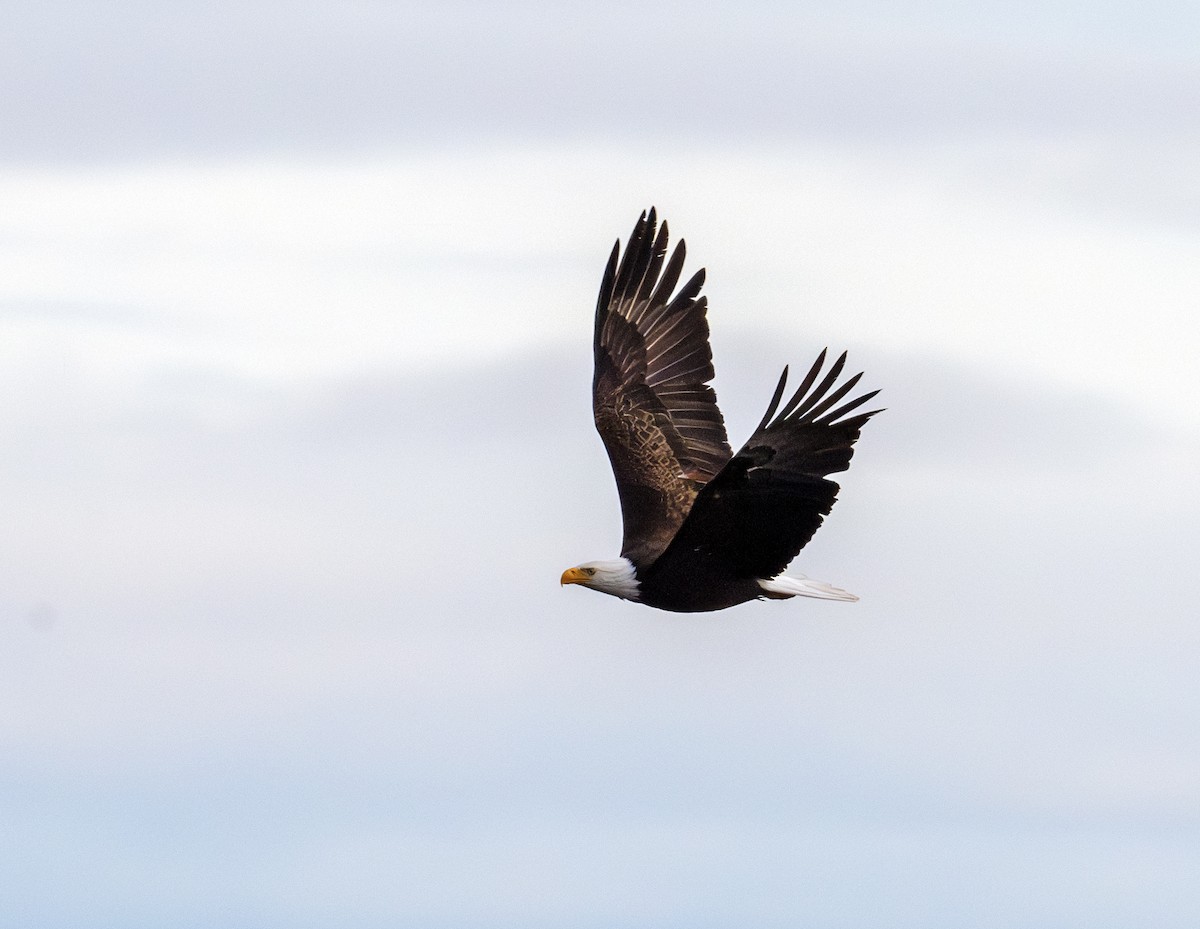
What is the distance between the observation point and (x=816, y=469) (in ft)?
64.5

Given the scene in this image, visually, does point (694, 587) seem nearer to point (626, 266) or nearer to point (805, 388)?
point (805, 388)

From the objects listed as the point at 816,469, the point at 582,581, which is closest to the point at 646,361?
the point at 582,581

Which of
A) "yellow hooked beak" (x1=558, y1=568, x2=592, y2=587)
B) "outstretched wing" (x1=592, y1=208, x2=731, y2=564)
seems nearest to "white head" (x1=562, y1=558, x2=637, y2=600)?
"yellow hooked beak" (x1=558, y1=568, x2=592, y2=587)

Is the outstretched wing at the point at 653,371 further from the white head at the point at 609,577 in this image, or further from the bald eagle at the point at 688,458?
the white head at the point at 609,577

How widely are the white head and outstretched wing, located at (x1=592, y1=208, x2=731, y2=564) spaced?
184 centimetres

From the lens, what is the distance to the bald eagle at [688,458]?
19.6 metres

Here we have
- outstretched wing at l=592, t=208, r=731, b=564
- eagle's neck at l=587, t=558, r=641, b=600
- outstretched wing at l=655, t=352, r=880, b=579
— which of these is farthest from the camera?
outstretched wing at l=592, t=208, r=731, b=564

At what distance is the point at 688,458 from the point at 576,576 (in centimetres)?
259

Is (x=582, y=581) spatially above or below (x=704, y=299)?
below

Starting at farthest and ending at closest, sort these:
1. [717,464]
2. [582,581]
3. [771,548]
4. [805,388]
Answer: [717,464], [582,581], [771,548], [805,388]

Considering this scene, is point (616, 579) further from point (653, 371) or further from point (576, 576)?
point (653, 371)

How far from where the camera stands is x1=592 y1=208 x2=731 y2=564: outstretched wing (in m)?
24.8

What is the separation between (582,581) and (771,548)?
252 centimetres

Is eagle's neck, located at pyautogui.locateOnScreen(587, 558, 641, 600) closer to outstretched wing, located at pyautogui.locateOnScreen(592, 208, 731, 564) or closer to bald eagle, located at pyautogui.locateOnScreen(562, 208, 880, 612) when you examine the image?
bald eagle, located at pyautogui.locateOnScreen(562, 208, 880, 612)
